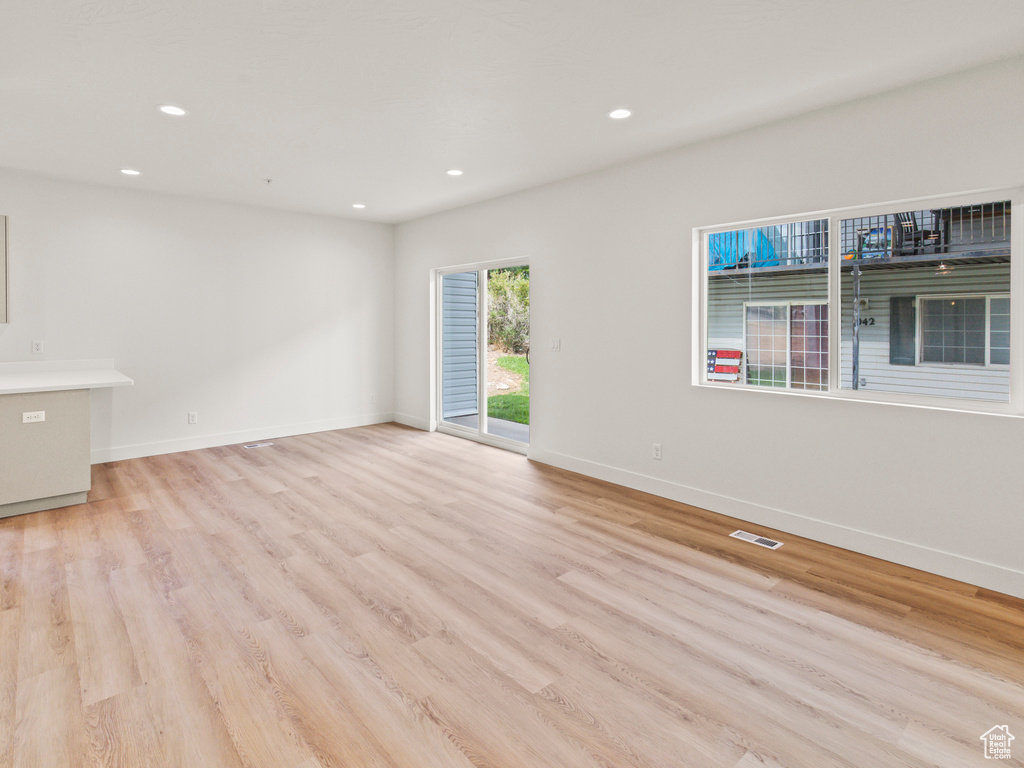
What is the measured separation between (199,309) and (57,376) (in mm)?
1438

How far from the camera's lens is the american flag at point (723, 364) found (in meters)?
3.81

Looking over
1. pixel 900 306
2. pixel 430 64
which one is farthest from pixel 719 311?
pixel 430 64

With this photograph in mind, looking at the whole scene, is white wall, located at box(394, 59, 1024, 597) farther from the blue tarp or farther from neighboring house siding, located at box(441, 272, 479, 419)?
neighboring house siding, located at box(441, 272, 479, 419)

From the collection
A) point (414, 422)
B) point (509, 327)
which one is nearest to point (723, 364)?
point (509, 327)

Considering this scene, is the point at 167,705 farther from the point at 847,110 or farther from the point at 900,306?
the point at 847,110

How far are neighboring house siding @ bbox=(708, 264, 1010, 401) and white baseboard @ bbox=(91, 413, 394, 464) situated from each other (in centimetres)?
453

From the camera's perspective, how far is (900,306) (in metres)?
3.11

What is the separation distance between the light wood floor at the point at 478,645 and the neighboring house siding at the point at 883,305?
38.7 inches

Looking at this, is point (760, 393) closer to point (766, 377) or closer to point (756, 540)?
point (766, 377)

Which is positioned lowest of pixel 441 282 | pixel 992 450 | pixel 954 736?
pixel 954 736

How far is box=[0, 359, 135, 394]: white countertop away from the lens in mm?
3746

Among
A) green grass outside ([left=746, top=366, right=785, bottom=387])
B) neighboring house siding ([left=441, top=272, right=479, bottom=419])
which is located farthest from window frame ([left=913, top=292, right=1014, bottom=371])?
neighboring house siding ([left=441, top=272, right=479, bottom=419])

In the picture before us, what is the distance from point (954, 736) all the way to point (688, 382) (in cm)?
245

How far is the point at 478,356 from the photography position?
6.19 meters
